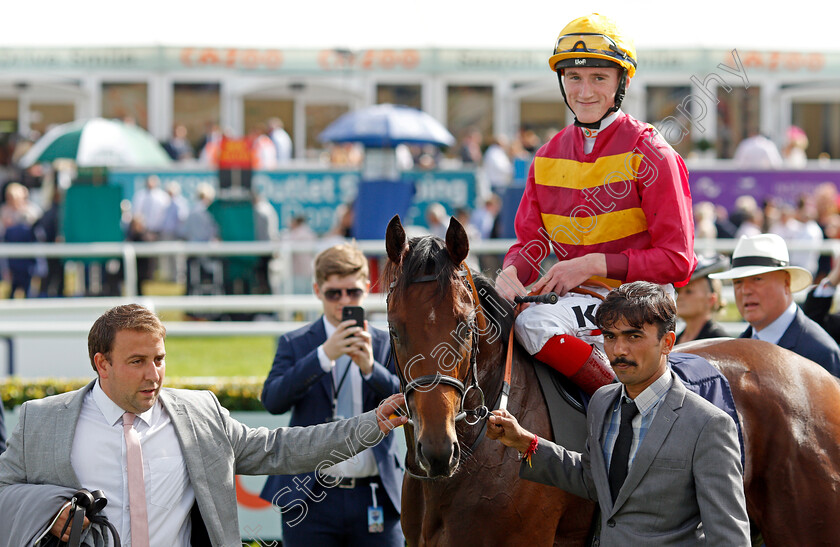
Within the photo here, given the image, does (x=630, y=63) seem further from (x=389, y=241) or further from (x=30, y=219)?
(x=30, y=219)

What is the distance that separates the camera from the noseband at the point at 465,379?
2.89 meters

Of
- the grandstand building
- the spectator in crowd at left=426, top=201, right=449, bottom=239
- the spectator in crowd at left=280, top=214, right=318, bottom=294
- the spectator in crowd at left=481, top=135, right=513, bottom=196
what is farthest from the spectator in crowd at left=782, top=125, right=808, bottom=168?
the spectator in crowd at left=280, top=214, right=318, bottom=294

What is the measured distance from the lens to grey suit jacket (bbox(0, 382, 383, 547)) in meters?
2.94

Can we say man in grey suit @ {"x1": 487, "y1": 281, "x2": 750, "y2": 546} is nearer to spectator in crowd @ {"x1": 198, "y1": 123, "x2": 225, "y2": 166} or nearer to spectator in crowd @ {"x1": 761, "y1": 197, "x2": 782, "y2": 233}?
spectator in crowd @ {"x1": 761, "y1": 197, "x2": 782, "y2": 233}

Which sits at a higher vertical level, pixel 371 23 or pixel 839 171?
pixel 371 23

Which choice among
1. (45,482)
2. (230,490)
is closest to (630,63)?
(230,490)

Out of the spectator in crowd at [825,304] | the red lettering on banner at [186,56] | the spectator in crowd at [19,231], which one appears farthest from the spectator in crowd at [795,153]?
the spectator in crowd at [19,231]

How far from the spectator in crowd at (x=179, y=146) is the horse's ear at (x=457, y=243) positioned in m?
16.1

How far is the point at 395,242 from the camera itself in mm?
3156

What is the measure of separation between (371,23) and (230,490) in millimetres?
14777

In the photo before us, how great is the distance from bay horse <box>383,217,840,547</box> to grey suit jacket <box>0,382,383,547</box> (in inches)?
12.8

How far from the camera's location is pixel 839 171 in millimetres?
14914

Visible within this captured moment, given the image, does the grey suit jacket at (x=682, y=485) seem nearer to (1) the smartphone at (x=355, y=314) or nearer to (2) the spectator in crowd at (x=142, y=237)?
(1) the smartphone at (x=355, y=314)

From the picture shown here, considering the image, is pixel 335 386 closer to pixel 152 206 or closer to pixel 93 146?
pixel 93 146
